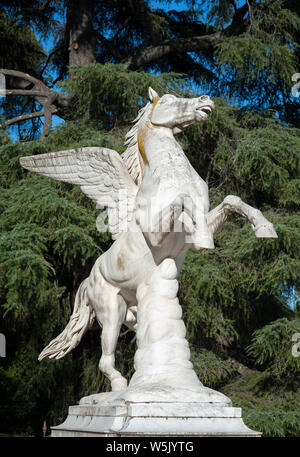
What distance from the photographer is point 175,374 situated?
3.52m

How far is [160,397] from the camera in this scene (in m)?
3.30

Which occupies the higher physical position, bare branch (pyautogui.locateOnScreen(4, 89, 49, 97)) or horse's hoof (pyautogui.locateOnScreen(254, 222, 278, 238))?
bare branch (pyautogui.locateOnScreen(4, 89, 49, 97))

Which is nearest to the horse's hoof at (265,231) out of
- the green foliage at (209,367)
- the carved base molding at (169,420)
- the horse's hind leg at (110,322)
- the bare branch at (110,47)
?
the carved base molding at (169,420)

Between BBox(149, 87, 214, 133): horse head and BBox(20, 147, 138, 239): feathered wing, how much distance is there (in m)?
0.43

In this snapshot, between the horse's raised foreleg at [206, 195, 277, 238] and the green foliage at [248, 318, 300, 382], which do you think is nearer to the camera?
the horse's raised foreleg at [206, 195, 277, 238]

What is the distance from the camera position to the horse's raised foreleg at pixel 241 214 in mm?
3561

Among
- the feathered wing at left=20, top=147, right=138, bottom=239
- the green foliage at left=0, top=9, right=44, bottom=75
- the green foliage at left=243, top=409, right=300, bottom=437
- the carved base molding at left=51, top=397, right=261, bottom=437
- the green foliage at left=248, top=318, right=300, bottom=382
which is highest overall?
the green foliage at left=0, top=9, right=44, bottom=75

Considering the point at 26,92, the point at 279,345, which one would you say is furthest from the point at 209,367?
the point at 26,92

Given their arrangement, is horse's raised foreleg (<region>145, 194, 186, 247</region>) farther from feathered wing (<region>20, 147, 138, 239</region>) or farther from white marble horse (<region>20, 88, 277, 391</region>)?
feathered wing (<region>20, 147, 138, 239</region>)

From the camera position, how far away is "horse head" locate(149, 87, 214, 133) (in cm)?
399

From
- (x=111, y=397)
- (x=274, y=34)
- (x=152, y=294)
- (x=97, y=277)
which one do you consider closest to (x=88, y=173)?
(x=97, y=277)

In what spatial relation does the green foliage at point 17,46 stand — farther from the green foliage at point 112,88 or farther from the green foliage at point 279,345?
the green foliage at point 279,345

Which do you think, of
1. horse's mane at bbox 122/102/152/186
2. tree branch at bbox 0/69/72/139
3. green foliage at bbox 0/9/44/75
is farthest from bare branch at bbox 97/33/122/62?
horse's mane at bbox 122/102/152/186

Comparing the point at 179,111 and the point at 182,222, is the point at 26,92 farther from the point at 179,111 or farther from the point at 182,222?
the point at 182,222
